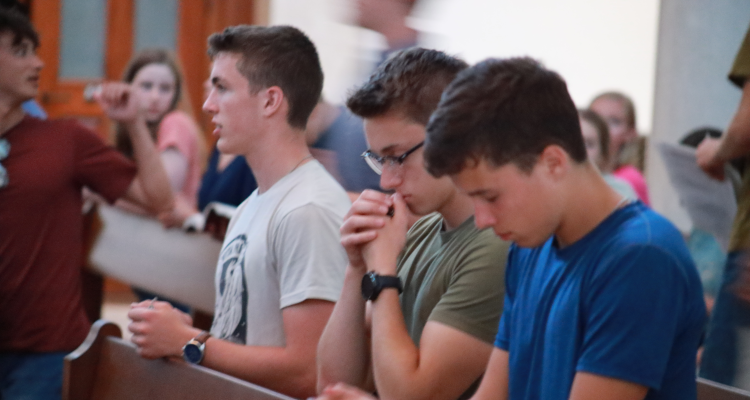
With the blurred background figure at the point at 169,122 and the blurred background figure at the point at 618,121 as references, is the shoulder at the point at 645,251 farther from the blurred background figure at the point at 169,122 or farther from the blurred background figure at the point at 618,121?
the blurred background figure at the point at 618,121

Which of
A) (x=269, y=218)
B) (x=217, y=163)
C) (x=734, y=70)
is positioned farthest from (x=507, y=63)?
(x=217, y=163)

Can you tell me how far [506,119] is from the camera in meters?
1.13

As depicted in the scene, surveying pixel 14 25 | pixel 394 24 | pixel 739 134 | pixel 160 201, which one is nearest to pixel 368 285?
pixel 394 24

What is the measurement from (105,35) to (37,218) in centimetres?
334

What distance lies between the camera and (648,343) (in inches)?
41.2

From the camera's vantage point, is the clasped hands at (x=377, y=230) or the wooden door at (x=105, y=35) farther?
the wooden door at (x=105, y=35)

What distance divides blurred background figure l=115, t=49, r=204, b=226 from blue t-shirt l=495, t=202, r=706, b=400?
2.51 m

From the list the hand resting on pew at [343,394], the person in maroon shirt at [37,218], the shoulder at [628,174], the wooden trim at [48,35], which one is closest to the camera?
the hand resting on pew at [343,394]

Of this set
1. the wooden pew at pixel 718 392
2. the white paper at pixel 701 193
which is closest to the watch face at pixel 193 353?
the wooden pew at pixel 718 392

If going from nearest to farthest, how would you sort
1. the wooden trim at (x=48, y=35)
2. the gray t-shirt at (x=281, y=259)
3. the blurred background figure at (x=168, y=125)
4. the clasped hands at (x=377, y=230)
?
1. the clasped hands at (x=377, y=230)
2. the gray t-shirt at (x=281, y=259)
3. the blurred background figure at (x=168, y=125)
4. the wooden trim at (x=48, y=35)

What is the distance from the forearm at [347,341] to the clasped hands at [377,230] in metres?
0.07

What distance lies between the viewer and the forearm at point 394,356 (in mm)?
1345

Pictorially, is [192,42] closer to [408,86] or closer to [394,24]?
[394,24]

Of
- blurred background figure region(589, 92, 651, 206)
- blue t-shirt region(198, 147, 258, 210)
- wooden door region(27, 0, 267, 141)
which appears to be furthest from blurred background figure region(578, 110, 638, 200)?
wooden door region(27, 0, 267, 141)
